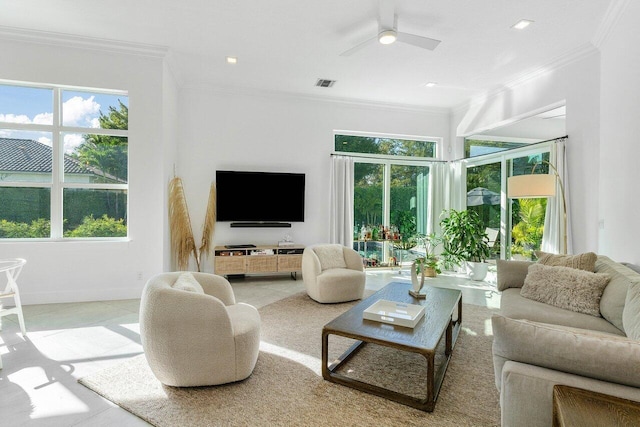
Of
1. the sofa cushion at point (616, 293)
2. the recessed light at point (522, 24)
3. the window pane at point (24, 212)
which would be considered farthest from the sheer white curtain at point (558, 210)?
the window pane at point (24, 212)

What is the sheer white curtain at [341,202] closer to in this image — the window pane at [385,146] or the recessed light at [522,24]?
the window pane at [385,146]

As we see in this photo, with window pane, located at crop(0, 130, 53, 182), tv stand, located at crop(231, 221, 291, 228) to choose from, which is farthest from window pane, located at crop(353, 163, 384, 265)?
window pane, located at crop(0, 130, 53, 182)

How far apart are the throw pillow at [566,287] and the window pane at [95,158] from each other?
4909 millimetres

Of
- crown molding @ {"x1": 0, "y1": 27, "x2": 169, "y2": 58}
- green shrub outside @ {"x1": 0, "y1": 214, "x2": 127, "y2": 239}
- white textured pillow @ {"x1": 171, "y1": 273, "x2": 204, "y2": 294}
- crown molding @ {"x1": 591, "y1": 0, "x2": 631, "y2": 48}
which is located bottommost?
white textured pillow @ {"x1": 171, "y1": 273, "x2": 204, "y2": 294}

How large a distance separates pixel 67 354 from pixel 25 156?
2820 mm

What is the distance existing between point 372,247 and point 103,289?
4.55m

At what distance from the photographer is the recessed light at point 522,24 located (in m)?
3.54

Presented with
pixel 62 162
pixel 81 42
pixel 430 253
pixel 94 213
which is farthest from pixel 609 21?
pixel 62 162

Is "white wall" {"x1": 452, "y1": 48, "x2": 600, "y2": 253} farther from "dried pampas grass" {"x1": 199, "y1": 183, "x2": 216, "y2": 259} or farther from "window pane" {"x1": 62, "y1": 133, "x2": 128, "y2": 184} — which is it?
"window pane" {"x1": 62, "y1": 133, "x2": 128, "y2": 184}

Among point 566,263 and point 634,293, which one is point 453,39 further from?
point 634,293

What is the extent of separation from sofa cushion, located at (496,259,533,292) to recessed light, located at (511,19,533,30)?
2.61 metres

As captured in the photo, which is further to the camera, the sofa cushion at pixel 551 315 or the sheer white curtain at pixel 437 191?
the sheer white curtain at pixel 437 191

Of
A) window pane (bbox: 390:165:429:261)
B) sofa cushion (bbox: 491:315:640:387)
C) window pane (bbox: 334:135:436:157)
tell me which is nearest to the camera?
sofa cushion (bbox: 491:315:640:387)

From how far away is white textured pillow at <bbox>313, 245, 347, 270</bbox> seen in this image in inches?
181
